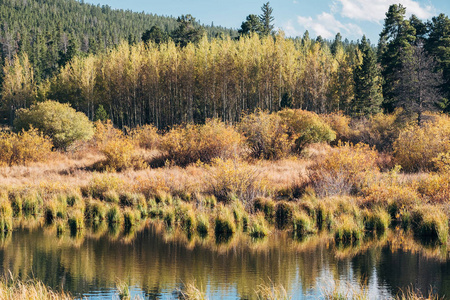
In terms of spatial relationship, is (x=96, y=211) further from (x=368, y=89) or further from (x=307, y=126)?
(x=368, y=89)

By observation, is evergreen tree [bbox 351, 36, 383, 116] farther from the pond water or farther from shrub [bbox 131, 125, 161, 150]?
the pond water

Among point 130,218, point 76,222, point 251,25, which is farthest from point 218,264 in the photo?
point 251,25

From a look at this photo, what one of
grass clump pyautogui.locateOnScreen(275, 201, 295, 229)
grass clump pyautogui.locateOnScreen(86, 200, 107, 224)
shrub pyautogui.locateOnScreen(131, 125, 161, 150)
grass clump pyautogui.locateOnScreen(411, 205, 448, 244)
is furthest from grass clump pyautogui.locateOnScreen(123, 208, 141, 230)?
shrub pyautogui.locateOnScreen(131, 125, 161, 150)

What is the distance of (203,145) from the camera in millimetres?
29016

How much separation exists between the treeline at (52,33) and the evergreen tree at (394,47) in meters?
37.8

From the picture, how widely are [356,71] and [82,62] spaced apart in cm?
4112

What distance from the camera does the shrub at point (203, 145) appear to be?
93.8 ft

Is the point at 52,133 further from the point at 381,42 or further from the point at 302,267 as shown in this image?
the point at 381,42

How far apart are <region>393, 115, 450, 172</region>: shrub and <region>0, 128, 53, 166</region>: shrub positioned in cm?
2229

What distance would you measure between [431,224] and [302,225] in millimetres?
4408

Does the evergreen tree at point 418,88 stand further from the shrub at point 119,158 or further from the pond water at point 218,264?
the pond water at point 218,264

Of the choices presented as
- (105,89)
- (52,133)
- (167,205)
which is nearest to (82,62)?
(105,89)

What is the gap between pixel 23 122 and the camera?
4006 centimetres

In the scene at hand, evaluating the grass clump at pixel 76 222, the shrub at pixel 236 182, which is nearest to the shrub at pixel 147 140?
the shrub at pixel 236 182
